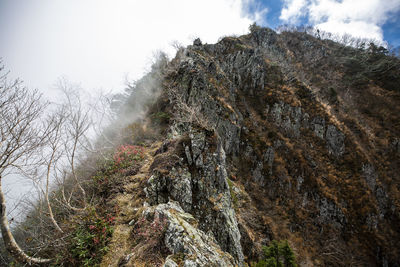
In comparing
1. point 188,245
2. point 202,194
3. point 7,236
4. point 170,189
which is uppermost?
point 7,236

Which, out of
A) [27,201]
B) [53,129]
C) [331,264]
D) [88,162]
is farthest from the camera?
[331,264]

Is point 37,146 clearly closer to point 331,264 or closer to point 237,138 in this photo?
point 237,138

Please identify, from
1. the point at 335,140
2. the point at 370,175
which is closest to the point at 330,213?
the point at 370,175

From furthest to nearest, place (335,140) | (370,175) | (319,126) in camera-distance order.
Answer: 1. (319,126)
2. (335,140)
3. (370,175)

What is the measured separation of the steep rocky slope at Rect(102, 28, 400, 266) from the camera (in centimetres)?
549

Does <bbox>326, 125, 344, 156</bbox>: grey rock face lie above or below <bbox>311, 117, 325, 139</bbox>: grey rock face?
below

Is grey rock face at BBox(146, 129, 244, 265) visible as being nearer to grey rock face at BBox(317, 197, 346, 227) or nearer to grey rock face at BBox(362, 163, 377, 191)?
grey rock face at BBox(317, 197, 346, 227)

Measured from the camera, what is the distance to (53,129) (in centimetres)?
518

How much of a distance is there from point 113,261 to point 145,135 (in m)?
11.4

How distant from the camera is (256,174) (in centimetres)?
1736

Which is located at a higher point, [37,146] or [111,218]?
[37,146]

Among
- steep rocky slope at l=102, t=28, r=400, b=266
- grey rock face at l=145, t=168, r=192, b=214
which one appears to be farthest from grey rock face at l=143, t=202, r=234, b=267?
grey rock face at l=145, t=168, r=192, b=214

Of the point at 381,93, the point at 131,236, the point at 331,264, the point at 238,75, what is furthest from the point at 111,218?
the point at 381,93

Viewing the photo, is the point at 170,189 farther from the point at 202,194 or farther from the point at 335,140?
the point at 335,140
